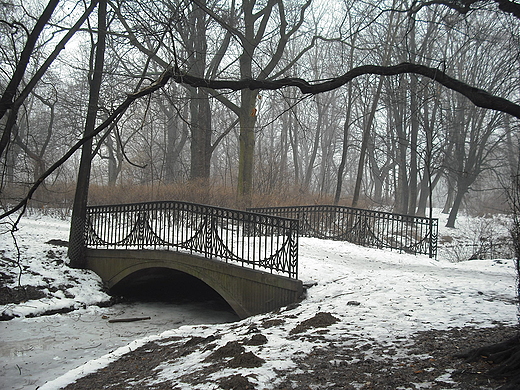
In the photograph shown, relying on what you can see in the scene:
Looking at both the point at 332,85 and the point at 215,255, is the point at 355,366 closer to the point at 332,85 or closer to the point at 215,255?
the point at 332,85

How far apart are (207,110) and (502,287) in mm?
17320

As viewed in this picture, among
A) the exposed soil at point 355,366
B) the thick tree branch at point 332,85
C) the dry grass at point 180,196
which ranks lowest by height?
the exposed soil at point 355,366

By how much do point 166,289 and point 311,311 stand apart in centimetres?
846

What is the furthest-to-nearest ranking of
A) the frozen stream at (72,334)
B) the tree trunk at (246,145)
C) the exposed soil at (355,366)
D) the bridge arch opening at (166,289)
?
1. the tree trunk at (246,145)
2. the bridge arch opening at (166,289)
3. the frozen stream at (72,334)
4. the exposed soil at (355,366)

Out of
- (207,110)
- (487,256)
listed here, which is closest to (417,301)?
(487,256)

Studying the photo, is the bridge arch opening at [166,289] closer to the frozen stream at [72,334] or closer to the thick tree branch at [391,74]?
the frozen stream at [72,334]

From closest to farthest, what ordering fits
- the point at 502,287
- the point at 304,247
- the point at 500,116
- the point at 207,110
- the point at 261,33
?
the point at 502,287 → the point at 304,247 → the point at 261,33 → the point at 207,110 → the point at 500,116

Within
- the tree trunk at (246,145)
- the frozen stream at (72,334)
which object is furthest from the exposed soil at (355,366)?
the tree trunk at (246,145)

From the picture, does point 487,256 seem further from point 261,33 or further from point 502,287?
point 261,33

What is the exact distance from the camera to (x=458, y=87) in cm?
530

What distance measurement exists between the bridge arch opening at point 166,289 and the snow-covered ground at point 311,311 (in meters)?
1.04

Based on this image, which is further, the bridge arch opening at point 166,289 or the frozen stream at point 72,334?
the bridge arch opening at point 166,289

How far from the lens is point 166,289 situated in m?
15.0

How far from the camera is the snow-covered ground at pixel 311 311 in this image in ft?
20.2
